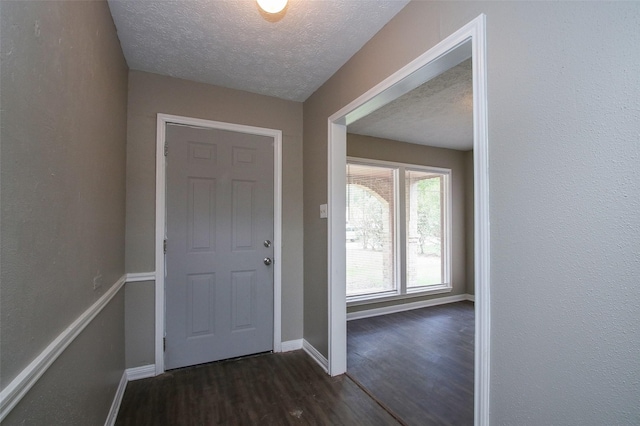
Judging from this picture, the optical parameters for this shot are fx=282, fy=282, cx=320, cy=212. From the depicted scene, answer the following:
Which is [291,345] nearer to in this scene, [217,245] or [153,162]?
[217,245]

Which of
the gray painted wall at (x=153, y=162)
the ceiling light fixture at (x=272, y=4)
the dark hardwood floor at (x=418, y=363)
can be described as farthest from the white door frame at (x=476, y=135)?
the ceiling light fixture at (x=272, y=4)

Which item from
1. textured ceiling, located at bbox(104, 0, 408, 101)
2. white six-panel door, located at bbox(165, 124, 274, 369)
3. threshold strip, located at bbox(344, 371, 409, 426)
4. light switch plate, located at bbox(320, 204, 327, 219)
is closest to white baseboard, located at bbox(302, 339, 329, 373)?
threshold strip, located at bbox(344, 371, 409, 426)

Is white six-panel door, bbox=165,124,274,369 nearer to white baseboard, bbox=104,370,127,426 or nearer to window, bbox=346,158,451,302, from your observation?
white baseboard, bbox=104,370,127,426

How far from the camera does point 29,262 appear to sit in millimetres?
829

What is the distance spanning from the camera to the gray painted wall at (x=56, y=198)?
29.2 inches

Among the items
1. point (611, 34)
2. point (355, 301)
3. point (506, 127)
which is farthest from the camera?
point (355, 301)

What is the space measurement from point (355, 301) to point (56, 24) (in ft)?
12.2

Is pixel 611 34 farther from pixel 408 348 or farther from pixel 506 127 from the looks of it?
pixel 408 348

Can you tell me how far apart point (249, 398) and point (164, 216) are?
1609mm

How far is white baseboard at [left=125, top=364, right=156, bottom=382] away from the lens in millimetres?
2291

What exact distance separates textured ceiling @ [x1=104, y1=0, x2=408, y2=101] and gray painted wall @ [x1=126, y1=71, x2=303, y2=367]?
16 centimetres

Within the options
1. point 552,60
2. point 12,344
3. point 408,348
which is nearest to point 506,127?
point 552,60

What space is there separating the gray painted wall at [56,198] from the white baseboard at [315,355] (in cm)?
155

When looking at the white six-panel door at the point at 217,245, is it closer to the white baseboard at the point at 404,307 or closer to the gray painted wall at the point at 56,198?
the gray painted wall at the point at 56,198
